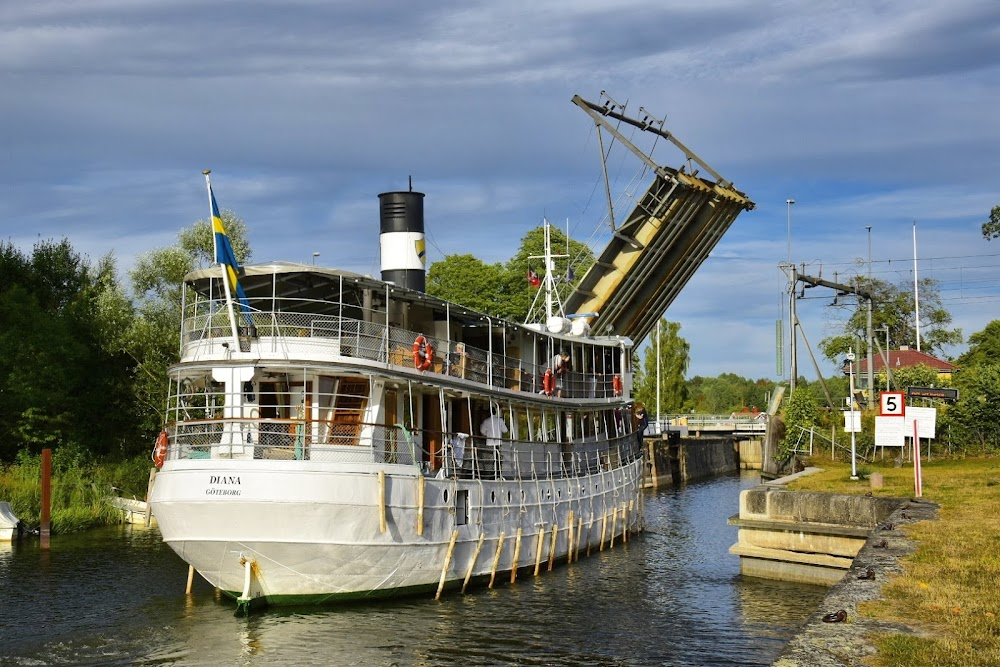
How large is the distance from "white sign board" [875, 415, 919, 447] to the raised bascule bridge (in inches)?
392

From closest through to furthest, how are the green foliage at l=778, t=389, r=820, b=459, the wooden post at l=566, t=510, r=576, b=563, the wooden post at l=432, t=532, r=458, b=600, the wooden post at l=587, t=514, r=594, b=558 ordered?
1. the wooden post at l=432, t=532, r=458, b=600
2. the wooden post at l=566, t=510, r=576, b=563
3. the wooden post at l=587, t=514, r=594, b=558
4. the green foliage at l=778, t=389, r=820, b=459

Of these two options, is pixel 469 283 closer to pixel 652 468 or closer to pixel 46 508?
pixel 652 468

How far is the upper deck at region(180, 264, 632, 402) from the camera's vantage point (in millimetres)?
18578

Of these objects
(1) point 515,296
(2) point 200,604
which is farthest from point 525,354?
(1) point 515,296

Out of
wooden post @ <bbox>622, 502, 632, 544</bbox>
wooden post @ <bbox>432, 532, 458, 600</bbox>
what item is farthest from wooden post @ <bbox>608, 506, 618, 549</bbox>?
wooden post @ <bbox>432, 532, 458, 600</bbox>

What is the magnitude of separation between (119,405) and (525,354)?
2093 centimetres

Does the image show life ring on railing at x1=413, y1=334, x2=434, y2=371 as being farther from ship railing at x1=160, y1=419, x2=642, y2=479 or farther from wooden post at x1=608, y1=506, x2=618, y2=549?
wooden post at x1=608, y1=506, x2=618, y2=549

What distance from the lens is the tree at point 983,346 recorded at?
72.2m

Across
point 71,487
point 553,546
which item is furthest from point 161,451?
point 71,487

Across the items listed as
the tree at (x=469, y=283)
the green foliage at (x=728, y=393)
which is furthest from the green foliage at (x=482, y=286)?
the green foliage at (x=728, y=393)

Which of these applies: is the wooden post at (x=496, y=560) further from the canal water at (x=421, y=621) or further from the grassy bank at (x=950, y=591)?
the grassy bank at (x=950, y=591)

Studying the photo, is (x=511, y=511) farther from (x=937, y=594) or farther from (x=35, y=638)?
(x=937, y=594)

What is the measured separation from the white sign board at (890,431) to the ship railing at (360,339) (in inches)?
329

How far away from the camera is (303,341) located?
734 inches
